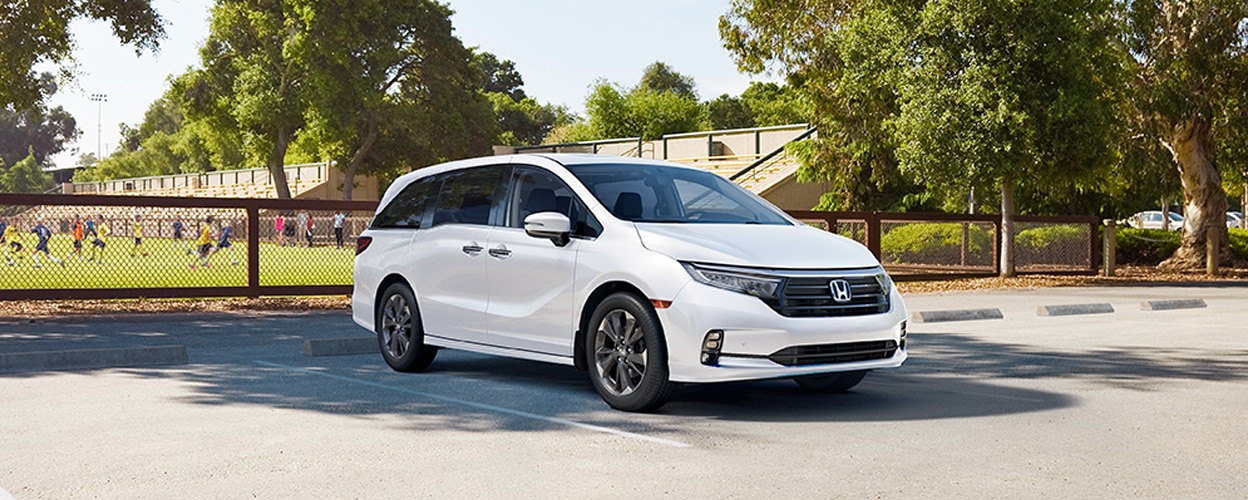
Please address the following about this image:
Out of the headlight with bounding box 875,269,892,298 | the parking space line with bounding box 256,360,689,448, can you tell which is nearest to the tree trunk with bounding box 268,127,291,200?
the parking space line with bounding box 256,360,689,448

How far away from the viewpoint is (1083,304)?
61.2 feet

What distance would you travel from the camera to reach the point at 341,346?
1229 centimetres

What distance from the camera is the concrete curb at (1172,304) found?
1956 cm

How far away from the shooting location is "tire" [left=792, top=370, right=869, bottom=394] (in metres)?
9.38

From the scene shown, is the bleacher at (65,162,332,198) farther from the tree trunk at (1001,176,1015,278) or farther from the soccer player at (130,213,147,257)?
the soccer player at (130,213,147,257)

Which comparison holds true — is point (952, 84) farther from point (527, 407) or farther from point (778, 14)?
point (527, 407)

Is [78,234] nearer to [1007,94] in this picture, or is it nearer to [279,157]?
[1007,94]

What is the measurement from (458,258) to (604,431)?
2.80 metres

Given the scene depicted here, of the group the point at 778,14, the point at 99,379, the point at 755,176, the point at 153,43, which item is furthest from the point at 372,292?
the point at 755,176

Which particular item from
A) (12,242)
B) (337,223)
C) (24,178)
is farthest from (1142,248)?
(24,178)

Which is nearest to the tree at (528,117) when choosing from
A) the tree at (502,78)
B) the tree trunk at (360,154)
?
the tree at (502,78)

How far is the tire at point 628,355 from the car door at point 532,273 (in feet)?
1.09

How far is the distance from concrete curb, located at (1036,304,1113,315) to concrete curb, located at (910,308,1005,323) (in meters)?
0.84

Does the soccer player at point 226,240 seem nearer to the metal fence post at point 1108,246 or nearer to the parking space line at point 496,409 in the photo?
the parking space line at point 496,409
